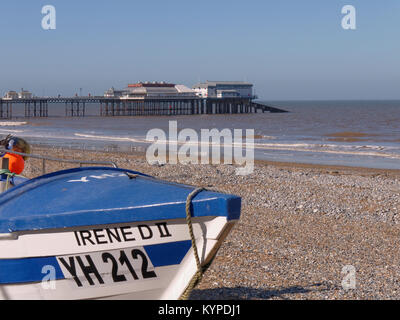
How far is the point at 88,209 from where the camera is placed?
3.95m

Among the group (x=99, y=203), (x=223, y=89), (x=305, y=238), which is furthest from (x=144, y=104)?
(x=99, y=203)

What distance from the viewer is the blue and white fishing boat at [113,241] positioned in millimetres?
3861

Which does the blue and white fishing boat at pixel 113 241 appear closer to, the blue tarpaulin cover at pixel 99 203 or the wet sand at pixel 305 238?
the blue tarpaulin cover at pixel 99 203

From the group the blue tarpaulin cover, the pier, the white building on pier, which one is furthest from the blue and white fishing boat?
the white building on pier

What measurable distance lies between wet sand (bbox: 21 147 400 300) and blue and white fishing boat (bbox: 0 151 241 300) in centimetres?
128

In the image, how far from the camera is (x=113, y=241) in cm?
397

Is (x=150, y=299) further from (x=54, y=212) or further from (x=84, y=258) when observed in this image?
(x=54, y=212)

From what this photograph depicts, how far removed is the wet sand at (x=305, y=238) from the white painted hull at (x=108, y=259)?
1225 mm

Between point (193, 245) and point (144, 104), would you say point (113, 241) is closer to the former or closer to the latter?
point (193, 245)

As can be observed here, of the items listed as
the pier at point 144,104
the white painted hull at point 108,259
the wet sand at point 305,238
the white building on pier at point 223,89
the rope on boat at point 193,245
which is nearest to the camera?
the rope on boat at point 193,245

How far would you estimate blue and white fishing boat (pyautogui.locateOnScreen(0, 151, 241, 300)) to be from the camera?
3861mm

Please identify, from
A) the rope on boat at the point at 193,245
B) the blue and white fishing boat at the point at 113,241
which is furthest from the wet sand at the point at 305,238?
the blue and white fishing boat at the point at 113,241

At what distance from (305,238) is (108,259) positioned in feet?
14.5

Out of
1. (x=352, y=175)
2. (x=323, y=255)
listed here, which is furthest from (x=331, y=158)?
(x=323, y=255)
